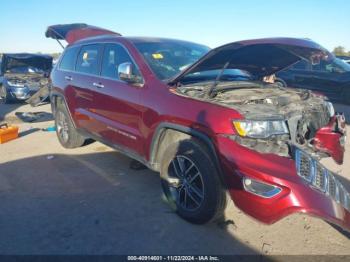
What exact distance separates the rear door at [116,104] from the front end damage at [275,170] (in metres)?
0.72

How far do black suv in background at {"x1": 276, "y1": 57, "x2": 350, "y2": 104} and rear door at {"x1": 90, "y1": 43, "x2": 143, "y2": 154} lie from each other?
6.96 m

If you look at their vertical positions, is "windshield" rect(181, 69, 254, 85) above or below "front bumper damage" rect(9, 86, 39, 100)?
above

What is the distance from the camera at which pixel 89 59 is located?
4957mm

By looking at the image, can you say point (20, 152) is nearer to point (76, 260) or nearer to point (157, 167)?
point (157, 167)

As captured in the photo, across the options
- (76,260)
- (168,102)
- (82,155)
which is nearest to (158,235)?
(76,260)

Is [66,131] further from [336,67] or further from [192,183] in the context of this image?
[336,67]

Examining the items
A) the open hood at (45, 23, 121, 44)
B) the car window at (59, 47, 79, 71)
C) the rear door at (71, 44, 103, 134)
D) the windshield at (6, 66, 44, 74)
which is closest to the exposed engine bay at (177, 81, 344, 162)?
the rear door at (71, 44, 103, 134)

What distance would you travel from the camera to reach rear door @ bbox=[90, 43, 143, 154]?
3.85 meters

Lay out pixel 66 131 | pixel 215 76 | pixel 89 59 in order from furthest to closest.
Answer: pixel 66 131
pixel 89 59
pixel 215 76

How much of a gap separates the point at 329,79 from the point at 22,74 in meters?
10.2

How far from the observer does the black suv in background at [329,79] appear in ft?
32.6

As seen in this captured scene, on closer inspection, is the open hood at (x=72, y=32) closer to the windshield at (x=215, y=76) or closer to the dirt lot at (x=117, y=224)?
the dirt lot at (x=117, y=224)

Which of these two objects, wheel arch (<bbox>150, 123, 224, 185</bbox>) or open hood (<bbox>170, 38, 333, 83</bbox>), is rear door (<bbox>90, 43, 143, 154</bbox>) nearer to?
wheel arch (<bbox>150, 123, 224, 185</bbox>)

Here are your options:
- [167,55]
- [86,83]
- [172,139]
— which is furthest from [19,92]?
[172,139]
